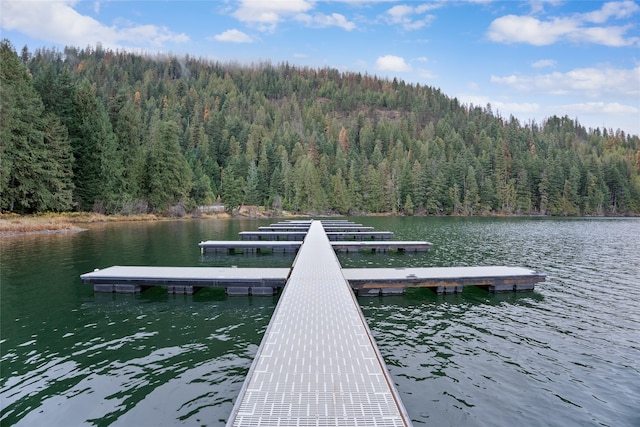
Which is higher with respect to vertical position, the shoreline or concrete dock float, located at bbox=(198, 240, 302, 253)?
the shoreline

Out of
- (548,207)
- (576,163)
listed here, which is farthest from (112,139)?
(576,163)

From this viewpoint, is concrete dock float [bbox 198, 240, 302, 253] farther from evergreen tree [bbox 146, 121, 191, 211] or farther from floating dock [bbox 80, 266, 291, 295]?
evergreen tree [bbox 146, 121, 191, 211]

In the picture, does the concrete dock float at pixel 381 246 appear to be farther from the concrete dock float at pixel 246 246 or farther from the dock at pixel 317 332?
the dock at pixel 317 332

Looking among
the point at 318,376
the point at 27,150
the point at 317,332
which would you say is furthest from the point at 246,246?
the point at 27,150

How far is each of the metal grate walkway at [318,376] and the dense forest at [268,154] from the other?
40792 mm

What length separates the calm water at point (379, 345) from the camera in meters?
7.41

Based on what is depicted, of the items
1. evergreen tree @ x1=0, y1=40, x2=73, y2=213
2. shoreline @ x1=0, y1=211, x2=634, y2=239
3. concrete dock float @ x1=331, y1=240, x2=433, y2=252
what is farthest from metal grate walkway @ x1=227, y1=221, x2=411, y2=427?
evergreen tree @ x1=0, y1=40, x2=73, y2=213

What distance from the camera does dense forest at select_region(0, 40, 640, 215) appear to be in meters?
44.8

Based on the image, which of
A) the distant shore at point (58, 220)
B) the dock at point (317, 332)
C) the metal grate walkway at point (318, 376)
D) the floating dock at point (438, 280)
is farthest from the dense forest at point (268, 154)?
the metal grate walkway at point (318, 376)

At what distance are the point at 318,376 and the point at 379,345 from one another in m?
4.15

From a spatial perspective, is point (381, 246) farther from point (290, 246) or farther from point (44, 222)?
point (44, 222)

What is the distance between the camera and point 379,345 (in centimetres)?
1057

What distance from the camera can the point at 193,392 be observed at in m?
7.96

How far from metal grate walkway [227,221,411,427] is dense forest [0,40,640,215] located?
40792 millimetres
